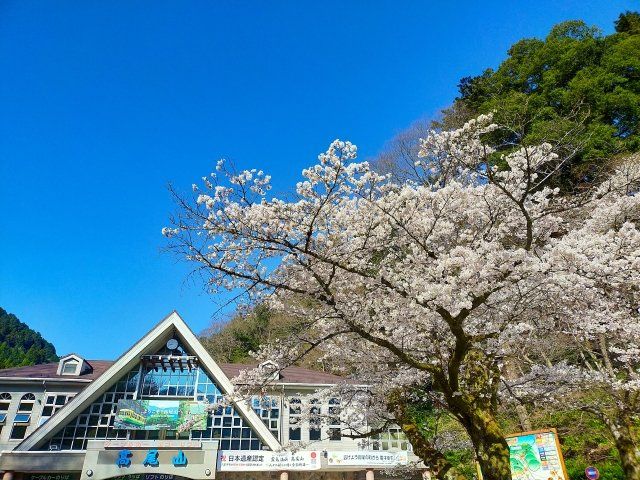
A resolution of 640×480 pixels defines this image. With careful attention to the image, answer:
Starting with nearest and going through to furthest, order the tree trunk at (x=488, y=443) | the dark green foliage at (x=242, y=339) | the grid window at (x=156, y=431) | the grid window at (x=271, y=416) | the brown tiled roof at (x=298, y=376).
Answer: the tree trunk at (x=488, y=443) < the grid window at (x=156, y=431) < the grid window at (x=271, y=416) < the brown tiled roof at (x=298, y=376) < the dark green foliage at (x=242, y=339)

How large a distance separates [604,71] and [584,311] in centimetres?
1764

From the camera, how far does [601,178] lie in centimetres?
1501

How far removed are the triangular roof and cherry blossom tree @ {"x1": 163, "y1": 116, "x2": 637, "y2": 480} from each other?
8466 mm

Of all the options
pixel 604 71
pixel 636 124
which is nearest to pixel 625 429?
pixel 636 124

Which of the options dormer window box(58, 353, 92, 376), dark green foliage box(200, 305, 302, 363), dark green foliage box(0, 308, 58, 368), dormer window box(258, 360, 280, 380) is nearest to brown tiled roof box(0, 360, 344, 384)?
dormer window box(58, 353, 92, 376)

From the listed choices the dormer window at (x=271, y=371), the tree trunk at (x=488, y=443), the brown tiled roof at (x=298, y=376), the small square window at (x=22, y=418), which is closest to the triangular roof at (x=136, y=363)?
the brown tiled roof at (x=298, y=376)

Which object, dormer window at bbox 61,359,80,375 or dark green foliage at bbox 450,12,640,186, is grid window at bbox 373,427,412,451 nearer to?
dark green foliage at bbox 450,12,640,186

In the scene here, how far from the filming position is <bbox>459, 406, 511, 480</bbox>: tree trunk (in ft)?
19.6

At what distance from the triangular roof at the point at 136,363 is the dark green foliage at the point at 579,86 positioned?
14.5m

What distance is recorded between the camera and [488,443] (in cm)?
616

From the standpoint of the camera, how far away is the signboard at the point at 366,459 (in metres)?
15.4

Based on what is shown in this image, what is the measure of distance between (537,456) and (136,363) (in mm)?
14852

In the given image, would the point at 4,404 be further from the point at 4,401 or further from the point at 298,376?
the point at 298,376

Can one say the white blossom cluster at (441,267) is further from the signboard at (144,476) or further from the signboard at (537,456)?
the signboard at (144,476)
